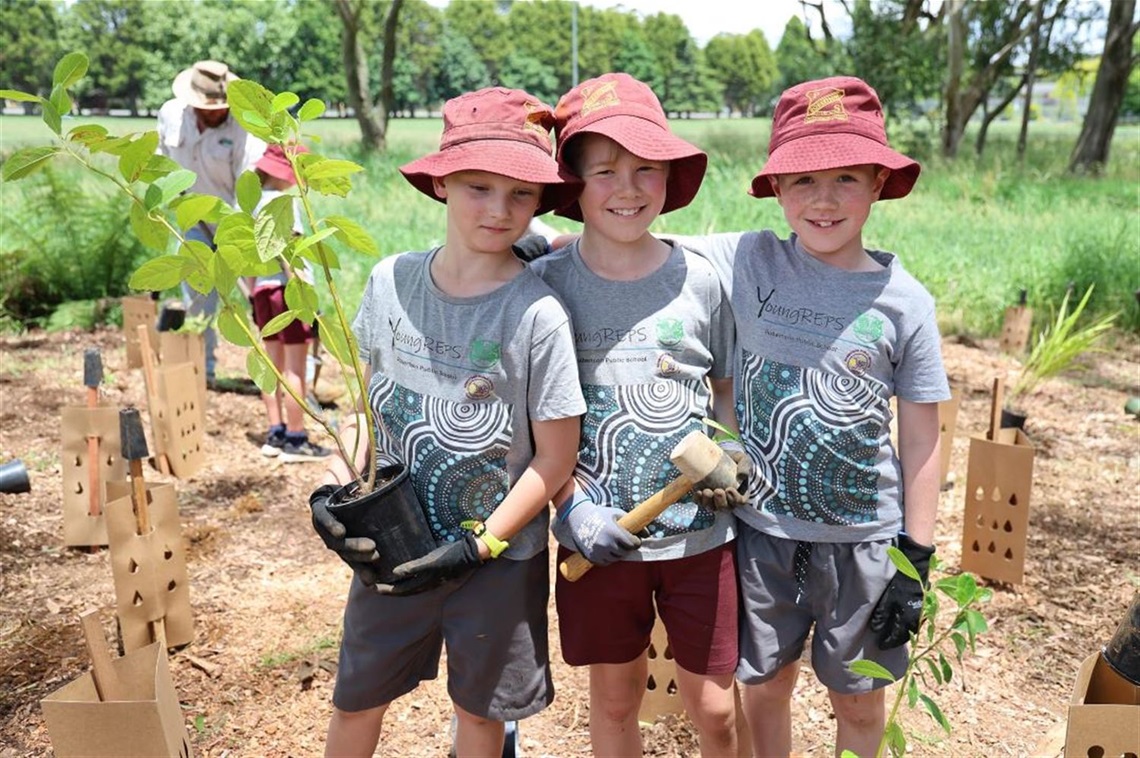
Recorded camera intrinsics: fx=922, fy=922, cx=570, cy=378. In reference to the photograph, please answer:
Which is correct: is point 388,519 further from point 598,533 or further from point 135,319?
point 135,319

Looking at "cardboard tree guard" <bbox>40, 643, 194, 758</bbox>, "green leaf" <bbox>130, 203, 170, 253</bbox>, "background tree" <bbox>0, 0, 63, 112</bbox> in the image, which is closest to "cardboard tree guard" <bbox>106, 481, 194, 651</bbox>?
"cardboard tree guard" <bbox>40, 643, 194, 758</bbox>

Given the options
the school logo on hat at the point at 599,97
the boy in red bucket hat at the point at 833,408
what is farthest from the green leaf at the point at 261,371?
the boy in red bucket hat at the point at 833,408

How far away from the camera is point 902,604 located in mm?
1733

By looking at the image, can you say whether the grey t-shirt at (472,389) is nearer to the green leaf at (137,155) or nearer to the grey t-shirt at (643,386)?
the grey t-shirt at (643,386)

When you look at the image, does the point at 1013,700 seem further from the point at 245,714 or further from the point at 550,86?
the point at 550,86

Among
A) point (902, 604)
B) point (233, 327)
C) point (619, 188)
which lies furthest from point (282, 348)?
point (902, 604)

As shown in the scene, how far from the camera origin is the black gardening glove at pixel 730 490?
1.65 meters

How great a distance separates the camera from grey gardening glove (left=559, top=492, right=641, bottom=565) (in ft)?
5.49

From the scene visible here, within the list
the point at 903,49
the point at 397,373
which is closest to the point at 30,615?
the point at 397,373

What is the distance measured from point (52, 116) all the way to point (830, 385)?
1408mm

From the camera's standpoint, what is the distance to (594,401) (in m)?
1.78

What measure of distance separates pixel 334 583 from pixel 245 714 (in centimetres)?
81

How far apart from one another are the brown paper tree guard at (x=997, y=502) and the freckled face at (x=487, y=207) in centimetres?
206

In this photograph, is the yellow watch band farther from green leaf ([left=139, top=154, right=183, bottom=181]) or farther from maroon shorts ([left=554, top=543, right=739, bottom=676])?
green leaf ([left=139, top=154, right=183, bottom=181])
